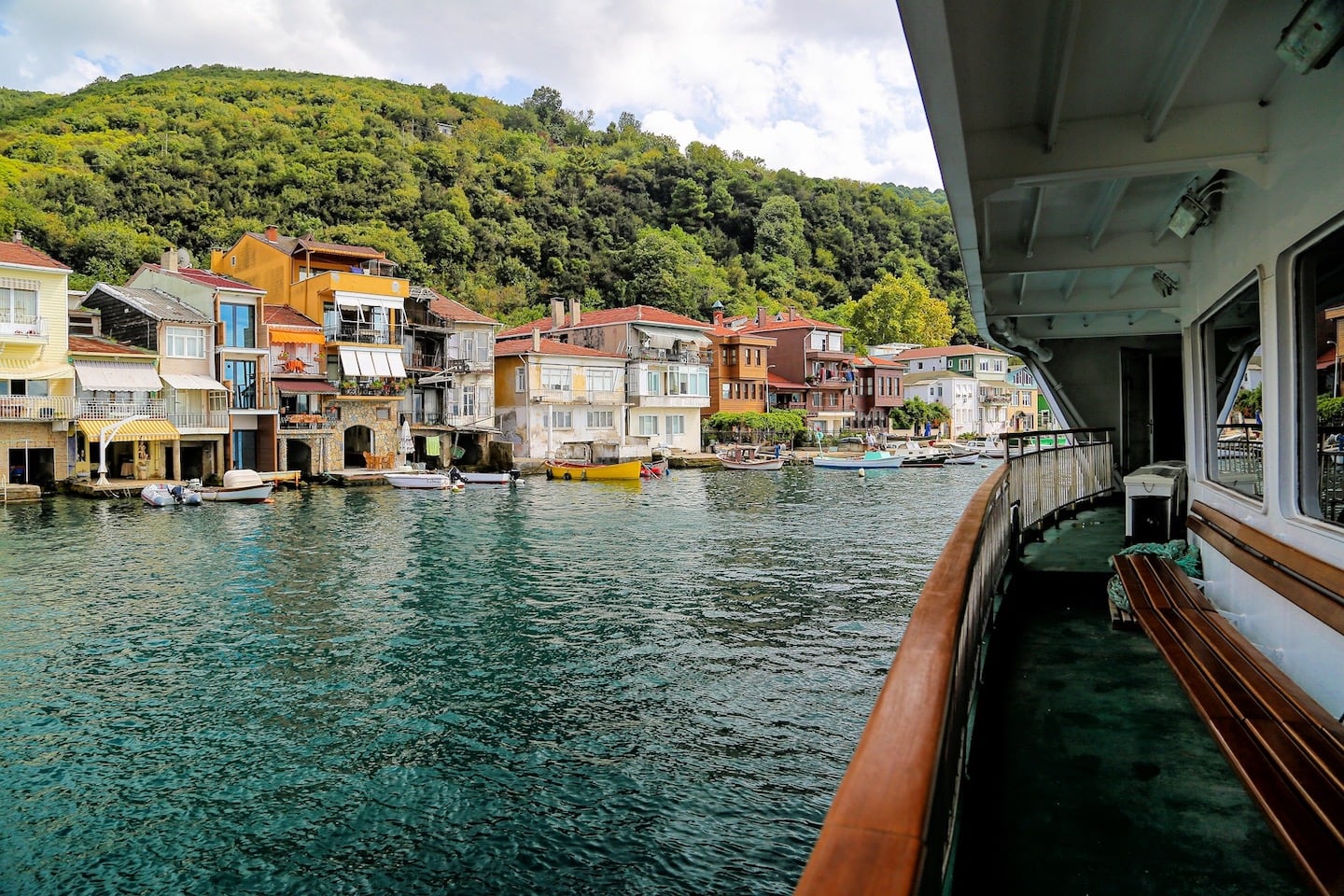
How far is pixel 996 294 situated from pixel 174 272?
36.5 meters

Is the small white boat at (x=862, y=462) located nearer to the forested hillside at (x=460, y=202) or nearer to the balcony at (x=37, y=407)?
the forested hillside at (x=460, y=202)

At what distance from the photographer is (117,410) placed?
31.5m

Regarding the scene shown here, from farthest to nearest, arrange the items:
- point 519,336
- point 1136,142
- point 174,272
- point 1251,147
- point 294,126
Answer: point 294,126 → point 519,336 → point 174,272 → point 1136,142 → point 1251,147

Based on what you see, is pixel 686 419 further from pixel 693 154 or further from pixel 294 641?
pixel 693 154

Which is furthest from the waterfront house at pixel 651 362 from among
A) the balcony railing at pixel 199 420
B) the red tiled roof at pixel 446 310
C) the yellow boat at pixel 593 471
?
the balcony railing at pixel 199 420

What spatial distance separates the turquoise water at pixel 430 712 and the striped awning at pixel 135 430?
12.1 metres

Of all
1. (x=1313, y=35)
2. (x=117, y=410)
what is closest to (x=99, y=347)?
(x=117, y=410)

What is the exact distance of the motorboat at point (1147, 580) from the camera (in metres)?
2.33

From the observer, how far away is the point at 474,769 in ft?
25.2

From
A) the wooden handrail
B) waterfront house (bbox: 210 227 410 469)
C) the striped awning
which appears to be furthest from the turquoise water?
waterfront house (bbox: 210 227 410 469)

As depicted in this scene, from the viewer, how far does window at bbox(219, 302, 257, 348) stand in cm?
3491

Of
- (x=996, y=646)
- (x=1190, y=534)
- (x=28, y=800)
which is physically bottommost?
(x=28, y=800)

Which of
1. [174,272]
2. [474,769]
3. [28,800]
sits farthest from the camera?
[174,272]

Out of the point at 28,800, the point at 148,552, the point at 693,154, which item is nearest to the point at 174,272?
the point at 148,552
